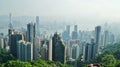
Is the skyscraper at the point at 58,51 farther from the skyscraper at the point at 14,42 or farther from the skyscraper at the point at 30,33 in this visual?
the skyscraper at the point at 30,33

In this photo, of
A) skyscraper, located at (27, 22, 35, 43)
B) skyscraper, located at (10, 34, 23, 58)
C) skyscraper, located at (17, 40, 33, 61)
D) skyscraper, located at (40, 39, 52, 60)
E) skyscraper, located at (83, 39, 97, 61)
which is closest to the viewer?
skyscraper, located at (17, 40, 33, 61)

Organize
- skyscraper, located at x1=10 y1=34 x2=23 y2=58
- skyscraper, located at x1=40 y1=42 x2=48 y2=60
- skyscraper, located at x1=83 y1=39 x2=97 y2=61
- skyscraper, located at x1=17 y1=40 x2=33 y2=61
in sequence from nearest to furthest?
skyscraper, located at x1=17 y1=40 x2=33 y2=61
skyscraper, located at x1=40 y1=42 x2=48 y2=60
skyscraper, located at x1=10 y1=34 x2=23 y2=58
skyscraper, located at x1=83 y1=39 x2=97 y2=61

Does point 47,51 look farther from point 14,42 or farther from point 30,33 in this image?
point 30,33

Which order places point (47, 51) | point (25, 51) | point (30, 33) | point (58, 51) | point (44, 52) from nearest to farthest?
point (58, 51) < point (25, 51) < point (47, 51) < point (44, 52) < point (30, 33)

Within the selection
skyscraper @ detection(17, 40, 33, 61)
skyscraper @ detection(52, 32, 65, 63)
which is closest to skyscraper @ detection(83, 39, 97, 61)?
skyscraper @ detection(52, 32, 65, 63)

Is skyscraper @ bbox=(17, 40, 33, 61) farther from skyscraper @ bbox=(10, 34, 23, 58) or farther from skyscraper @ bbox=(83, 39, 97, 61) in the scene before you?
skyscraper @ bbox=(83, 39, 97, 61)

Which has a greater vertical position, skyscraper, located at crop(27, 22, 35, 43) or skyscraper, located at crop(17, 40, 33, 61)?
skyscraper, located at crop(27, 22, 35, 43)

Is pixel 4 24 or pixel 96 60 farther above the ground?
pixel 4 24

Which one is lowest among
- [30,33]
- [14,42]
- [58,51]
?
[58,51]

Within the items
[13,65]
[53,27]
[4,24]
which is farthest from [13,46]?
[53,27]

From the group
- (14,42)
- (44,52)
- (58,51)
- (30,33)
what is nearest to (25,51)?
(44,52)

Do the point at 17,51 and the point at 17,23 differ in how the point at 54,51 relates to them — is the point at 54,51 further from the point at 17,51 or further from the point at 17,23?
the point at 17,23
